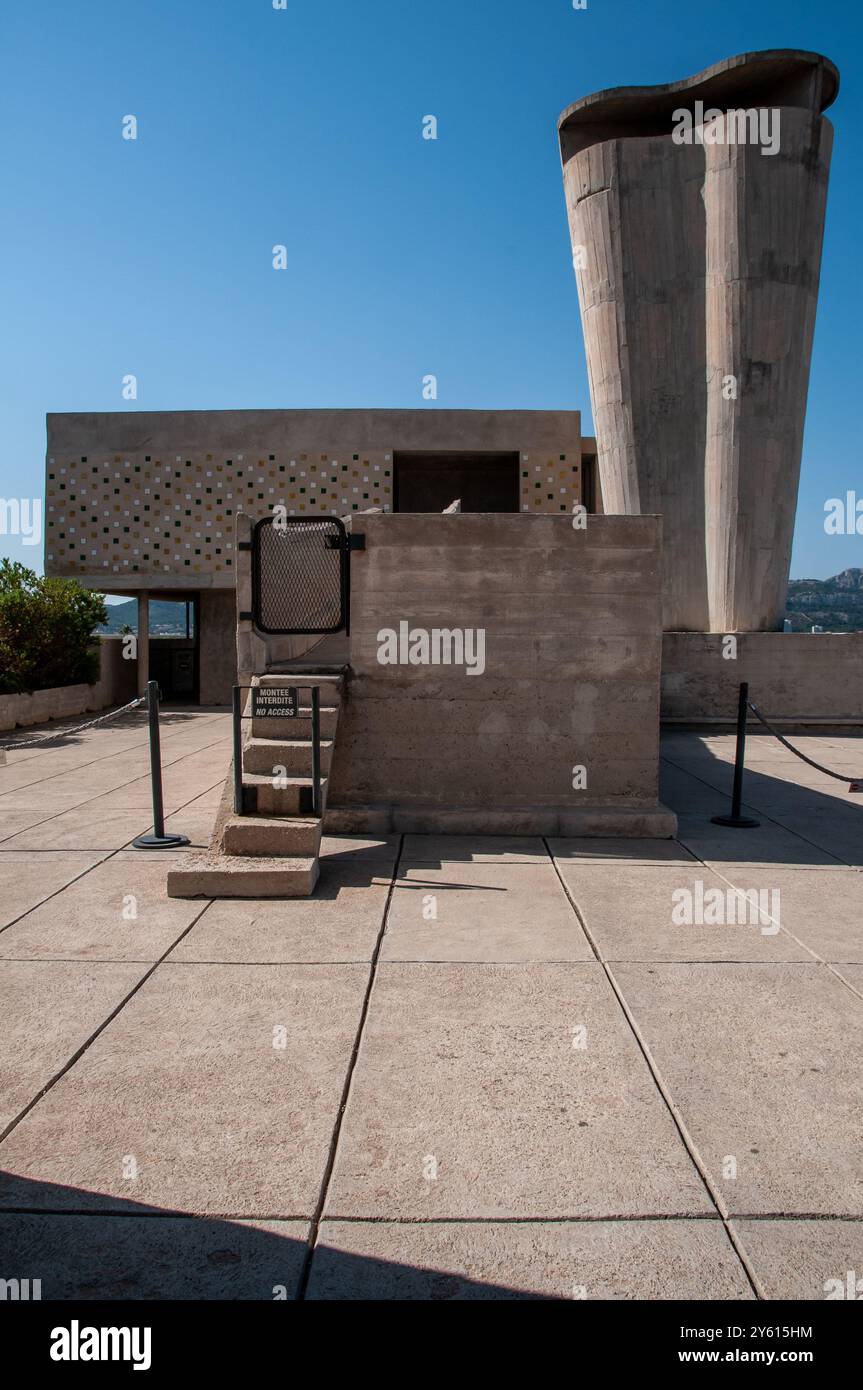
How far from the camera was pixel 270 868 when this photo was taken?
573cm

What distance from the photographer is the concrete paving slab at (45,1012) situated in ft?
10.9

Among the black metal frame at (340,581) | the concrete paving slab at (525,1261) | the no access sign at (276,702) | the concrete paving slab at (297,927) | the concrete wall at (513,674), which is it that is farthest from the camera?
the black metal frame at (340,581)

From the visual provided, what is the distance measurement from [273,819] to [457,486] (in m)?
20.6

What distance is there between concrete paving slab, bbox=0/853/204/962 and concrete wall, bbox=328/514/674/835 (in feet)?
6.54

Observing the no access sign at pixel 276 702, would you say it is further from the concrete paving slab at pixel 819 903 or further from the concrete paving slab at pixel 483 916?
the concrete paving slab at pixel 819 903

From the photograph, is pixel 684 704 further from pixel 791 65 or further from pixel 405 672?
pixel 791 65

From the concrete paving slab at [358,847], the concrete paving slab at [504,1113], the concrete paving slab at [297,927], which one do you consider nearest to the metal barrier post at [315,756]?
the concrete paving slab at [358,847]

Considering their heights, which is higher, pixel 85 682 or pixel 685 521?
pixel 685 521

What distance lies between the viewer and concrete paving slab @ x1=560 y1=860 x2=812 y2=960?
15.6 feet

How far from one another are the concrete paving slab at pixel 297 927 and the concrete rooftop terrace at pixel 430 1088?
0.09ft

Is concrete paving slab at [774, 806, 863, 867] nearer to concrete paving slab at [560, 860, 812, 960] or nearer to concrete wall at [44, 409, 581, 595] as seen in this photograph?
concrete paving slab at [560, 860, 812, 960]

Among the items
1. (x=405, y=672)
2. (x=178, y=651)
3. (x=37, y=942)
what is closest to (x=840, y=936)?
(x=405, y=672)

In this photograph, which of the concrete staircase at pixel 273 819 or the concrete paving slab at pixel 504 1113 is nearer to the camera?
the concrete paving slab at pixel 504 1113
